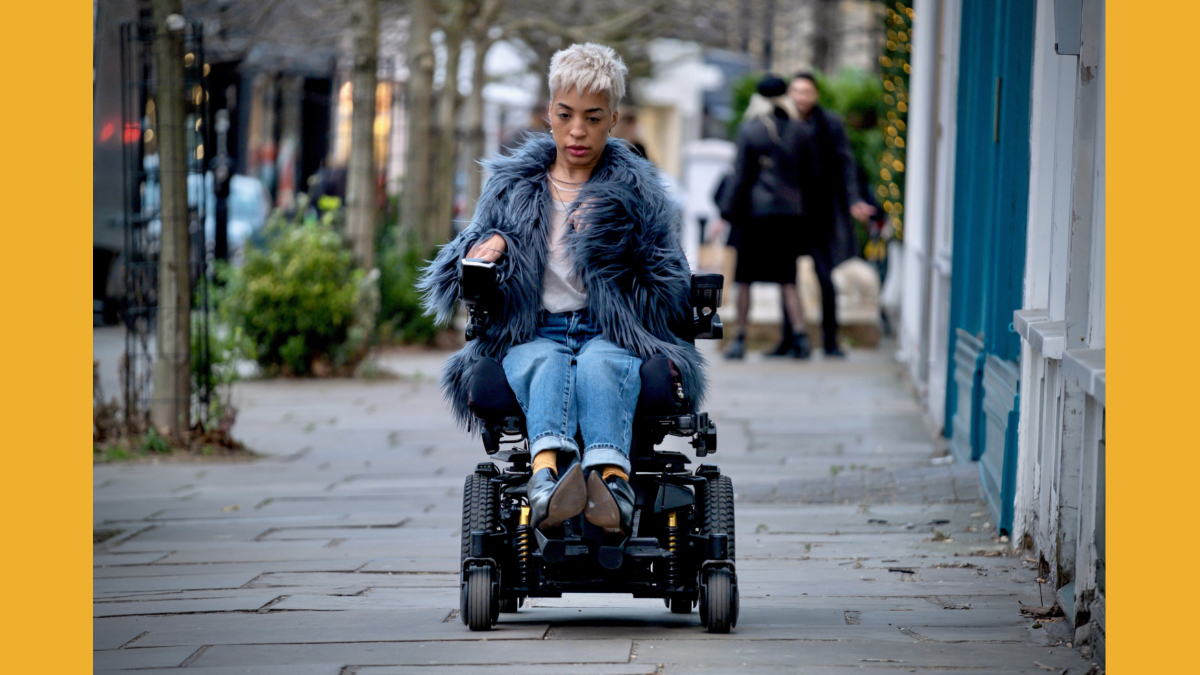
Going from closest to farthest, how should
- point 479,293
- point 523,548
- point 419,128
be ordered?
point 479,293 → point 523,548 → point 419,128

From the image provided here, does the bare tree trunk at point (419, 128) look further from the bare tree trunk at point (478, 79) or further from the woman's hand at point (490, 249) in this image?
the woman's hand at point (490, 249)

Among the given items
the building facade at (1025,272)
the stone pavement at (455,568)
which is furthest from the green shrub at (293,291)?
the building facade at (1025,272)

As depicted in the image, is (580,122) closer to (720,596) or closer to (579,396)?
(579,396)

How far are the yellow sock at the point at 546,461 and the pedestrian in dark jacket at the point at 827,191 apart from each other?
8.54 meters

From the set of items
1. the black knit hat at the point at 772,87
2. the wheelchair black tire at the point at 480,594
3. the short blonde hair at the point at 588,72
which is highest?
the black knit hat at the point at 772,87

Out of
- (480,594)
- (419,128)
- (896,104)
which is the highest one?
(896,104)

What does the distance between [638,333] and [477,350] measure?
1.45 ft

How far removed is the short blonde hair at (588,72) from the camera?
432 cm

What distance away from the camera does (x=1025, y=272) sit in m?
5.70

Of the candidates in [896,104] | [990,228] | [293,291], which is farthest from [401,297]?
[990,228]

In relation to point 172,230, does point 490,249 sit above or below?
above

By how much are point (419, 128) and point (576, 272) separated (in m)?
10.2

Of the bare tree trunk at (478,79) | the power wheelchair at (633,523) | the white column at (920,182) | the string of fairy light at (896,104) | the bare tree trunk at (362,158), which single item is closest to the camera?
the power wheelchair at (633,523)

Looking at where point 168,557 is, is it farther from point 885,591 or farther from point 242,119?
point 242,119
